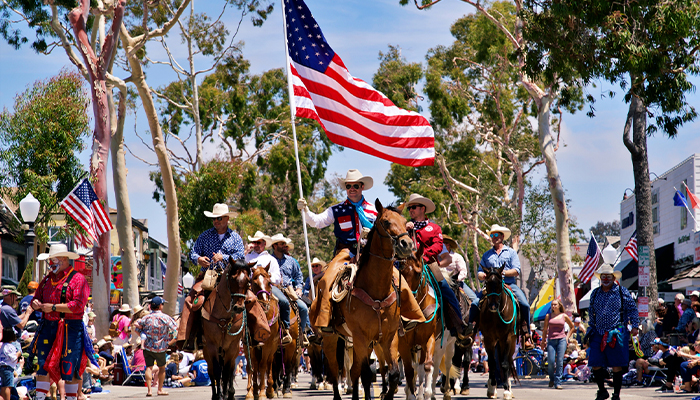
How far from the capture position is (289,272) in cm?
1565

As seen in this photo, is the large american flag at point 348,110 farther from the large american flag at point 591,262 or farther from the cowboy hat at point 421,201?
the large american flag at point 591,262

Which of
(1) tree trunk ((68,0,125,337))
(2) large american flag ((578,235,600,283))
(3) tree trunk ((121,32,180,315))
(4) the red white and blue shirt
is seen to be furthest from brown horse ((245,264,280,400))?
(2) large american flag ((578,235,600,283))

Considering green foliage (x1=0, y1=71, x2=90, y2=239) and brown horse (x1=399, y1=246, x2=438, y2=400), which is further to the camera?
green foliage (x1=0, y1=71, x2=90, y2=239)

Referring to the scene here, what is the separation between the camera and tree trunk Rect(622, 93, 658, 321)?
68.7ft

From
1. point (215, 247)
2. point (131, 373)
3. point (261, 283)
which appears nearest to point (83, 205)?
point (131, 373)

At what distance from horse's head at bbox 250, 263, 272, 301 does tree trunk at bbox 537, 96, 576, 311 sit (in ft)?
Answer: 49.8

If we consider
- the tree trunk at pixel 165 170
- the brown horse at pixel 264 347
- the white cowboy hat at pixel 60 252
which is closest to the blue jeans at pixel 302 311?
the brown horse at pixel 264 347

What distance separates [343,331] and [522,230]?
3262 centimetres

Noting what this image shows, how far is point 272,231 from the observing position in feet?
174

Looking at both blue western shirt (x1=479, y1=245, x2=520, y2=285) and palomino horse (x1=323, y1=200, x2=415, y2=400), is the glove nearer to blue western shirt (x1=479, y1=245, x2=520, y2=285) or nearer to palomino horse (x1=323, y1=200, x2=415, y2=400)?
palomino horse (x1=323, y1=200, x2=415, y2=400)

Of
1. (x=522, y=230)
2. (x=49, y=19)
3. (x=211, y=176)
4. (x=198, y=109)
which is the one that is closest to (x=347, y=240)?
(x=49, y=19)

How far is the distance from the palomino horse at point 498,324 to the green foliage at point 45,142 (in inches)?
724

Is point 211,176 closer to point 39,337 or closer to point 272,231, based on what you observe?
point 272,231

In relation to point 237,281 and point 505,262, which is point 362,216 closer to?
point 237,281
